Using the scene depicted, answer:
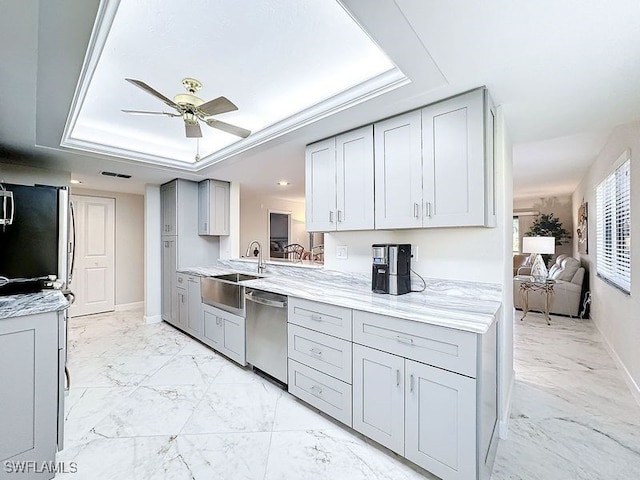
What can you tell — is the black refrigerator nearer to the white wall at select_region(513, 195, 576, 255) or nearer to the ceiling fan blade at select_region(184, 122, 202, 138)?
the ceiling fan blade at select_region(184, 122, 202, 138)

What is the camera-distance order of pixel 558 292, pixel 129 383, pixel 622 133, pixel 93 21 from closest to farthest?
pixel 93 21 → pixel 129 383 → pixel 622 133 → pixel 558 292

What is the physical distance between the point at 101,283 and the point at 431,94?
580 cm

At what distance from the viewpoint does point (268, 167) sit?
12.1 feet

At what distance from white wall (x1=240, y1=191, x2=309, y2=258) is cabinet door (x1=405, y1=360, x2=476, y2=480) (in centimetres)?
519

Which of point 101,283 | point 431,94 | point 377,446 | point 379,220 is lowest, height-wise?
point 377,446

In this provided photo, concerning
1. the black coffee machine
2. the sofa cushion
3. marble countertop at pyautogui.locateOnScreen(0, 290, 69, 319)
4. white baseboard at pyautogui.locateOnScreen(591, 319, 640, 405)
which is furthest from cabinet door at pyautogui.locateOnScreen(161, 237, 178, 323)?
the sofa cushion

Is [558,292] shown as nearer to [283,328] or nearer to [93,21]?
[283,328]

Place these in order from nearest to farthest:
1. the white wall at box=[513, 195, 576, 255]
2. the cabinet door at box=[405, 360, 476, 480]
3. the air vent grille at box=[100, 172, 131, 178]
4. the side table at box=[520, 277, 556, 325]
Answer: the cabinet door at box=[405, 360, 476, 480] < the air vent grille at box=[100, 172, 131, 178] < the side table at box=[520, 277, 556, 325] < the white wall at box=[513, 195, 576, 255]

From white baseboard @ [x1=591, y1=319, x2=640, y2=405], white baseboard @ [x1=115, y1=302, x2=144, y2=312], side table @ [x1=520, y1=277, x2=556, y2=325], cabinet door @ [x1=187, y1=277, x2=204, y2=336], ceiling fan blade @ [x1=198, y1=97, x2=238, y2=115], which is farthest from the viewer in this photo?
white baseboard @ [x1=115, y1=302, x2=144, y2=312]

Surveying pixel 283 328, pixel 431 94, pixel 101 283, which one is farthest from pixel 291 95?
pixel 101 283

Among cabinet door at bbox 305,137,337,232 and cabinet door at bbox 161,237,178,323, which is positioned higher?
cabinet door at bbox 305,137,337,232

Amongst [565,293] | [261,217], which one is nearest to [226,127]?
[261,217]

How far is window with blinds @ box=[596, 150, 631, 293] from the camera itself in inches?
114

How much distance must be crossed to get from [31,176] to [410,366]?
4.50 metres
